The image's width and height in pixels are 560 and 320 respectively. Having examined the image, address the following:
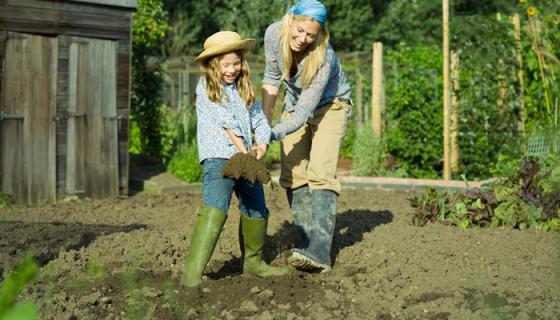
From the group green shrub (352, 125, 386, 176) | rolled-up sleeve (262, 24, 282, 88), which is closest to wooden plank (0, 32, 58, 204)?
green shrub (352, 125, 386, 176)

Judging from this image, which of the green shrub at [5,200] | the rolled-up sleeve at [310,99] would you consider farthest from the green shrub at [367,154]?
the rolled-up sleeve at [310,99]

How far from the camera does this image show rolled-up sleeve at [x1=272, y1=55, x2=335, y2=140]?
406cm

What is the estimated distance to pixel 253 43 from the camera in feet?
12.7

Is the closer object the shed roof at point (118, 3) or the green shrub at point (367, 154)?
the shed roof at point (118, 3)

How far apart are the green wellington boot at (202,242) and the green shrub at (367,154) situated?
661 centimetres

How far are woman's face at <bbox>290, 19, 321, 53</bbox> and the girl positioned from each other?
0.95 ft

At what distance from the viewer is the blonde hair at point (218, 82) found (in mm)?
3734

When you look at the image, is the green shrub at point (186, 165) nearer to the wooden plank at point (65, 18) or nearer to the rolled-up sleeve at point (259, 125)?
the wooden plank at point (65, 18)

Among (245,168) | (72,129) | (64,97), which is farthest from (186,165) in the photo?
(245,168)

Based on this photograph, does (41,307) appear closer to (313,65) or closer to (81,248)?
(81,248)

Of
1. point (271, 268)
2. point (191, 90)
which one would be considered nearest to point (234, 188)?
point (271, 268)

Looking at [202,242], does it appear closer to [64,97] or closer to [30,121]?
[30,121]

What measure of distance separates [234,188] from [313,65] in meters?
0.81

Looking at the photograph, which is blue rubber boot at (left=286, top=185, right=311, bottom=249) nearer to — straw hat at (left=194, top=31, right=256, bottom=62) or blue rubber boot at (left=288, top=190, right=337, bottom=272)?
blue rubber boot at (left=288, top=190, right=337, bottom=272)
